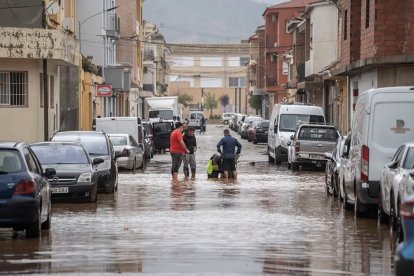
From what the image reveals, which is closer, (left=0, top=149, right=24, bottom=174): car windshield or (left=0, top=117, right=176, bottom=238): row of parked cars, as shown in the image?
(left=0, top=117, right=176, bottom=238): row of parked cars

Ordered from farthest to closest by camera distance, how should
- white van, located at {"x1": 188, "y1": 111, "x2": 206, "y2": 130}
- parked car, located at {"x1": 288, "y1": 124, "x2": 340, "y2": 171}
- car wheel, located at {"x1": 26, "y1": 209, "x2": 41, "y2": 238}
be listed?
white van, located at {"x1": 188, "y1": 111, "x2": 206, "y2": 130}
parked car, located at {"x1": 288, "y1": 124, "x2": 340, "y2": 171}
car wheel, located at {"x1": 26, "y1": 209, "x2": 41, "y2": 238}

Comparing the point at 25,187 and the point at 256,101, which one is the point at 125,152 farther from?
the point at 256,101

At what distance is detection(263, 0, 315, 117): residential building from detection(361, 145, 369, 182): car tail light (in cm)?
8025

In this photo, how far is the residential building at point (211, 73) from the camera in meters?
185

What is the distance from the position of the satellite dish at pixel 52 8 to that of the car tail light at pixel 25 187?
29.7m

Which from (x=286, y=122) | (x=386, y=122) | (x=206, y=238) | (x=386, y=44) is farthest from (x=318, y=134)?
(x=206, y=238)

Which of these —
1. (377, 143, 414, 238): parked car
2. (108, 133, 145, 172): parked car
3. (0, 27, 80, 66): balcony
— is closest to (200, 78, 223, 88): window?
(0, 27, 80, 66): balcony

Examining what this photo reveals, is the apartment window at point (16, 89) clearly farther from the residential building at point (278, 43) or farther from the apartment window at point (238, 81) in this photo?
the apartment window at point (238, 81)

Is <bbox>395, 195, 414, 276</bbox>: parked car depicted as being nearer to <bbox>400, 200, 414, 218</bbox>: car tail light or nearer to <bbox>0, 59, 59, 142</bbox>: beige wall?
<bbox>400, 200, 414, 218</bbox>: car tail light

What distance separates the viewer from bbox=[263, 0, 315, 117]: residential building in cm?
10438

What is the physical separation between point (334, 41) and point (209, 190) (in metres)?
39.3

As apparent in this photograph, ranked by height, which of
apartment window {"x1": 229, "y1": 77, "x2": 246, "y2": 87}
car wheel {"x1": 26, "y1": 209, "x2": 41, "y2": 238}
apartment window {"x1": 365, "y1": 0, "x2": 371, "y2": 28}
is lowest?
car wheel {"x1": 26, "y1": 209, "x2": 41, "y2": 238}

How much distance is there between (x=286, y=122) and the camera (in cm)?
4759

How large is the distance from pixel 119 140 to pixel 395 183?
2496 centimetres
